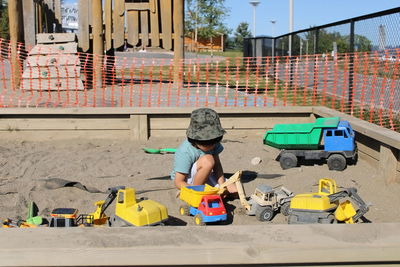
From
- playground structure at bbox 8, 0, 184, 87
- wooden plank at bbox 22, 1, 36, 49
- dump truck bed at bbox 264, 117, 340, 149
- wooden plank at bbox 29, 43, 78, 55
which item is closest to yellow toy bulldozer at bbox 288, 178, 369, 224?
dump truck bed at bbox 264, 117, 340, 149

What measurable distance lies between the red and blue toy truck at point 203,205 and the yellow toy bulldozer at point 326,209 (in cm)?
45

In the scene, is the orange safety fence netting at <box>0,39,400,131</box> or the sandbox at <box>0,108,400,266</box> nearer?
the sandbox at <box>0,108,400,266</box>

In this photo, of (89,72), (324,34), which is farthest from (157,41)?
(324,34)

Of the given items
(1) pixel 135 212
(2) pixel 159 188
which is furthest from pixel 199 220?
(2) pixel 159 188

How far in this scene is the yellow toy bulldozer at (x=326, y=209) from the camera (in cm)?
292

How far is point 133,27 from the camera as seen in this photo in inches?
405

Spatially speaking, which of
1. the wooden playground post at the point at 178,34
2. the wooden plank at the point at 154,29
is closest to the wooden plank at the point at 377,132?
the wooden playground post at the point at 178,34

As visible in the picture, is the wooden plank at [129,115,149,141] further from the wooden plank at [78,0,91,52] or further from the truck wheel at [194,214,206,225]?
the wooden plank at [78,0,91,52]

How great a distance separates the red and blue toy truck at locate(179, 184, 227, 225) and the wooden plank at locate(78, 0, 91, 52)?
25.6 ft

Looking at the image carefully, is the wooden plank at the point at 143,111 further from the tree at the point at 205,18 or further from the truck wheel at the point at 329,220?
the tree at the point at 205,18

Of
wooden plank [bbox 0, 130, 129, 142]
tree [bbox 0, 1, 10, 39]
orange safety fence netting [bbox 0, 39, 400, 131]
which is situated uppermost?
tree [bbox 0, 1, 10, 39]

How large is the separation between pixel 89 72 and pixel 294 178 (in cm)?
752

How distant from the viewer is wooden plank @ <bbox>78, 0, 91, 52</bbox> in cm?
1044

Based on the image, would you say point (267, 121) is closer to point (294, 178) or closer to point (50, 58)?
point (294, 178)
